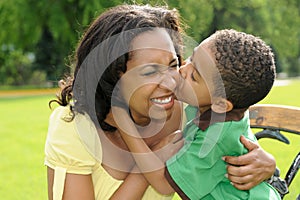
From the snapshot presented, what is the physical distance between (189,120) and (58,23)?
11.1m

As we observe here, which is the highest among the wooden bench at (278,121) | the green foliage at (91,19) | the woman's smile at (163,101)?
the woman's smile at (163,101)

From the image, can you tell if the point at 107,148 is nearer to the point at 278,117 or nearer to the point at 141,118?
the point at 141,118

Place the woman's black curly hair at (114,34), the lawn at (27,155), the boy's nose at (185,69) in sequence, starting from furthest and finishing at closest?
the lawn at (27,155)
the woman's black curly hair at (114,34)
the boy's nose at (185,69)

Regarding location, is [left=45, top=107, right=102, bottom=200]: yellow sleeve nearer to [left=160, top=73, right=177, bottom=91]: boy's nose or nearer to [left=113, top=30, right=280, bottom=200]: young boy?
[left=113, top=30, right=280, bottom=200]: young boy

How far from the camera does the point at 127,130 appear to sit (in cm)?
216

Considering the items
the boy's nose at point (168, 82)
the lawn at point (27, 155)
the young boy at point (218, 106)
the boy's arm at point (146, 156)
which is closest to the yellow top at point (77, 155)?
the boy's arm at point (146, 156)

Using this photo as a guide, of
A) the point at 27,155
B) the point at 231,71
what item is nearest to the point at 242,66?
the point at 231,71

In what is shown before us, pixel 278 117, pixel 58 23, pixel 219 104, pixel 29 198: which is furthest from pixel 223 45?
pixel 58 23

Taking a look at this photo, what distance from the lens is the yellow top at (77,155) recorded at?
2.20m

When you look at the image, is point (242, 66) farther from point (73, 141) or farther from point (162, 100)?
point (73, 141)

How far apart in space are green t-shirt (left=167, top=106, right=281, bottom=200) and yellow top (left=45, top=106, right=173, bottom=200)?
33 centimetres

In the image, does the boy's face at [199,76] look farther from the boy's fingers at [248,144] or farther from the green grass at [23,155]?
the green grass at [23,155]

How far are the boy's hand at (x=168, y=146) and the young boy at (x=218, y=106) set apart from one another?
49 millimetres

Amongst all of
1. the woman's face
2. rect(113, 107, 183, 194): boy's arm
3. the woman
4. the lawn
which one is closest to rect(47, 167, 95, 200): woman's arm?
the woman
